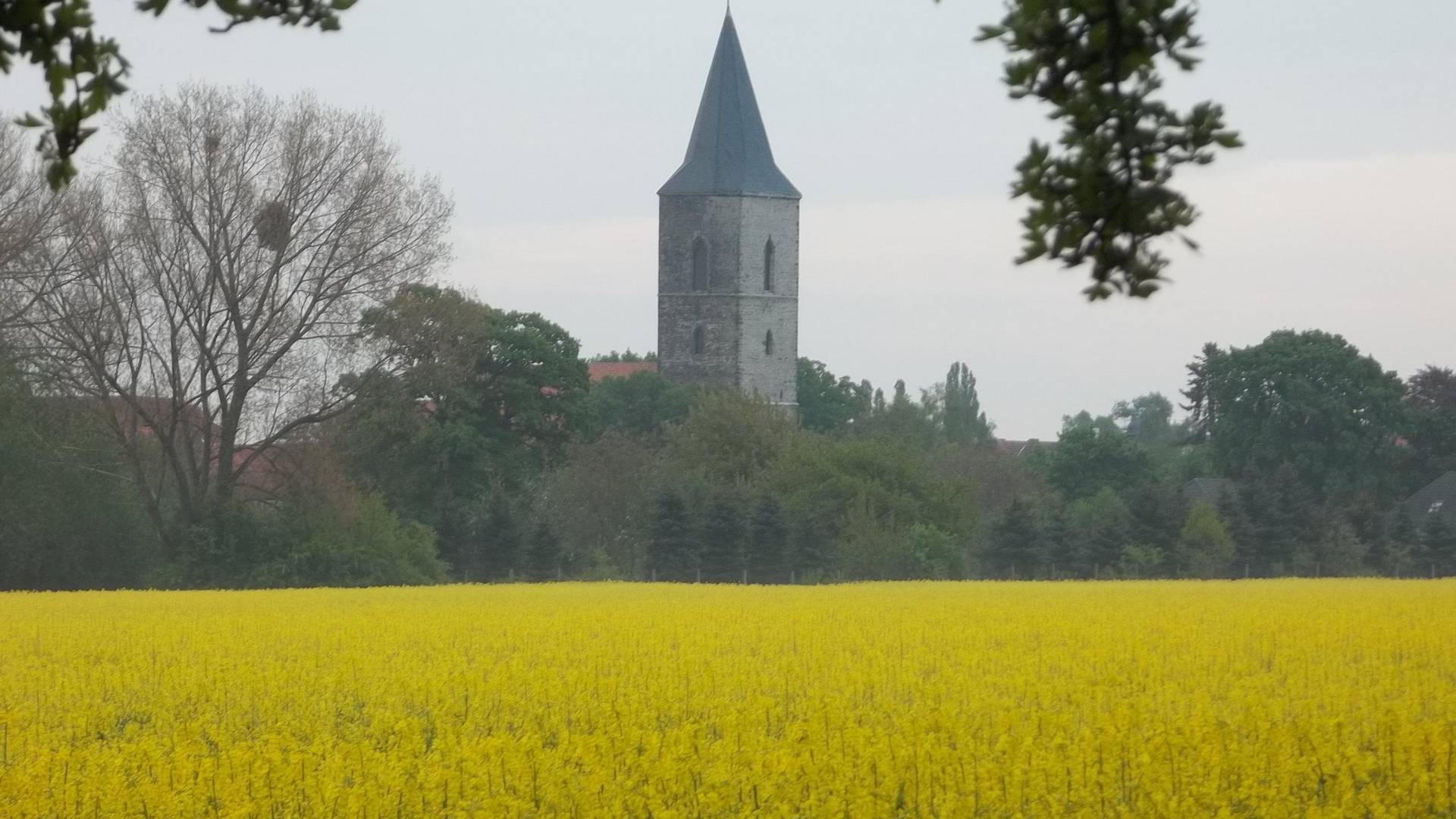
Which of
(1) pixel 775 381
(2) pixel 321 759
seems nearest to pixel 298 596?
(2) pixel 321 759

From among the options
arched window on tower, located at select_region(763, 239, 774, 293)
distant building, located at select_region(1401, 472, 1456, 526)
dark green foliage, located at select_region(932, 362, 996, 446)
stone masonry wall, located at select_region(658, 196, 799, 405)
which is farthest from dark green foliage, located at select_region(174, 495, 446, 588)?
dark green foliage, located at select_region(932, 362, 996, 446)

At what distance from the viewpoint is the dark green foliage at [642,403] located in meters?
88.1

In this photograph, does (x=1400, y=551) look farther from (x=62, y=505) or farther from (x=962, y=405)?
(x=962, y=405)

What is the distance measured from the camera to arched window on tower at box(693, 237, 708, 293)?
95062 millimetres

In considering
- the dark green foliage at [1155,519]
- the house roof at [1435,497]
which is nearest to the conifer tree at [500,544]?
the dark green foliage at [1155,519]

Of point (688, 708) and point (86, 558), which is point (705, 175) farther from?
point (688, 708)

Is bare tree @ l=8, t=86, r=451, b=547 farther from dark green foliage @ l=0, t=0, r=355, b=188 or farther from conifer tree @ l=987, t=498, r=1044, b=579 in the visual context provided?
dark green foliage @ l=0, t=0, r=355, b=188

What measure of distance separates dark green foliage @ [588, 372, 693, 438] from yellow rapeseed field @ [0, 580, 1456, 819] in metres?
61.4

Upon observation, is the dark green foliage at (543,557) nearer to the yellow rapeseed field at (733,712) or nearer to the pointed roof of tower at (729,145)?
the yellow rapeseed field at (733,712)

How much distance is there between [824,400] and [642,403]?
55.6ft

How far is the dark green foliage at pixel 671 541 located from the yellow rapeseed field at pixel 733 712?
85.6 ft

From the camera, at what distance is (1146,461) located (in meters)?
84.6

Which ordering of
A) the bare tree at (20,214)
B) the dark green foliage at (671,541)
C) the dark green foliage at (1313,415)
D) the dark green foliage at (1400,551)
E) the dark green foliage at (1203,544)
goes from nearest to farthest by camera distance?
the bare tree at (20,214)
the dark green foliage at (671,541)
the dark green foliage at (1203,544)
the dark green foliage at (1400,551)
the dark green foliage at (1313,415)

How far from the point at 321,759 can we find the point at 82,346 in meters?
32.7
